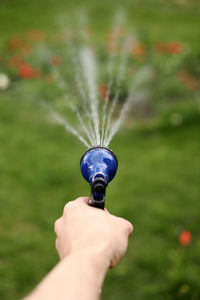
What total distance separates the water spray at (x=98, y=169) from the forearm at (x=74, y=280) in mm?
295

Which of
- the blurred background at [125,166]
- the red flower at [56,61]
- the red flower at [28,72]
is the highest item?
the red flower at [56,61]

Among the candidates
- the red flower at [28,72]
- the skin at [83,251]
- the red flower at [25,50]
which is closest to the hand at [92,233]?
the skin at [83,251]

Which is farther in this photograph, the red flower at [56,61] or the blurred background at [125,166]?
the red flower at [56,61]

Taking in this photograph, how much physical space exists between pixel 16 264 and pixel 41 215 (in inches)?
22.3

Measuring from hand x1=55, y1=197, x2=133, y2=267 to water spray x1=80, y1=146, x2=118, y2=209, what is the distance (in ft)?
0.17

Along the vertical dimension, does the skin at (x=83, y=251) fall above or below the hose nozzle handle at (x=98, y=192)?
below

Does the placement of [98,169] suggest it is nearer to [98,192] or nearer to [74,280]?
[98,192]

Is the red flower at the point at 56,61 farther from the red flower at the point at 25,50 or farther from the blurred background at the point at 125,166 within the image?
the red flower at the point at 25,50

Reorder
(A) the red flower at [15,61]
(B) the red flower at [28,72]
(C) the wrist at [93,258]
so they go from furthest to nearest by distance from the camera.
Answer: (A) the red flower at [15,61] → (B) the red flower at [28,72] → (C) the wrist at [93,258]

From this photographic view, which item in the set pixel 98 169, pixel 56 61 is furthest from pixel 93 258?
pixel 56 61

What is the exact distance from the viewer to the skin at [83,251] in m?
1.18

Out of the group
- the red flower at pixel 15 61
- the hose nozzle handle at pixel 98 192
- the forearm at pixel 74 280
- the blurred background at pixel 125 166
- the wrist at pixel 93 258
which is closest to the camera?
the forearm at pixel 74 280

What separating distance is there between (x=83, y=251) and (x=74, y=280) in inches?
4.9

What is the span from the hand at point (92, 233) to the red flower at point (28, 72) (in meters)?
4.33
